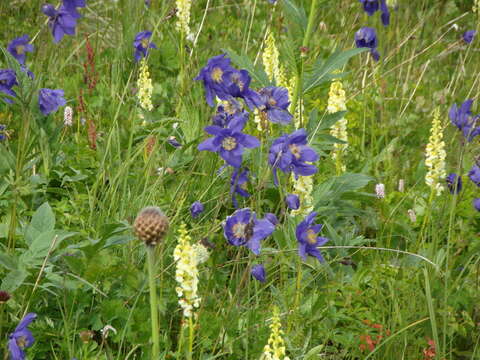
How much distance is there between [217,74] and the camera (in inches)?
72.6

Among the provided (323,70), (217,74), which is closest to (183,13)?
(323,70)

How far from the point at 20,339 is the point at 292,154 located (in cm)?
76

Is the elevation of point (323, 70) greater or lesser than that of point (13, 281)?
greater

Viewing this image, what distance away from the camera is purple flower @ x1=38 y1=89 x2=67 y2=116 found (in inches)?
88.6

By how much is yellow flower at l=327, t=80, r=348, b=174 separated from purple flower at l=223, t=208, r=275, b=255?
0.77 metres

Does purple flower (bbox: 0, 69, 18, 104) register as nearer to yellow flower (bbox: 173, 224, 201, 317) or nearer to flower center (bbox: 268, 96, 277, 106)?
flower center (bbox: 268, 96, 277, 106)

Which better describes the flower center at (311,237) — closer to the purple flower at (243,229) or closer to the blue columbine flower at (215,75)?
the purple flower at (243,229)

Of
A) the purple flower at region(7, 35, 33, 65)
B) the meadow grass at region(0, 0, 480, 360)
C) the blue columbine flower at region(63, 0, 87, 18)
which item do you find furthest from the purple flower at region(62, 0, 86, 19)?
the purple flower at region(7, 35, 33, 65)

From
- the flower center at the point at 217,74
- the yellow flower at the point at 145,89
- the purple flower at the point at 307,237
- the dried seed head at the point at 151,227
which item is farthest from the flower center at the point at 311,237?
the yellow flower at the point at 145,89

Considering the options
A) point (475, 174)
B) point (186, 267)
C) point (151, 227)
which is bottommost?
point (475, 174)

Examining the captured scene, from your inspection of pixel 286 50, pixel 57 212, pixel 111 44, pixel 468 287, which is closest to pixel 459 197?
pixel 468 287

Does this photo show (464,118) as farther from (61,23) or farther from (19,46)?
(19,46)

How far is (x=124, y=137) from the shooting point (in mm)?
2543

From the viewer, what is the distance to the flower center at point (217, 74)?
184 centimetres
